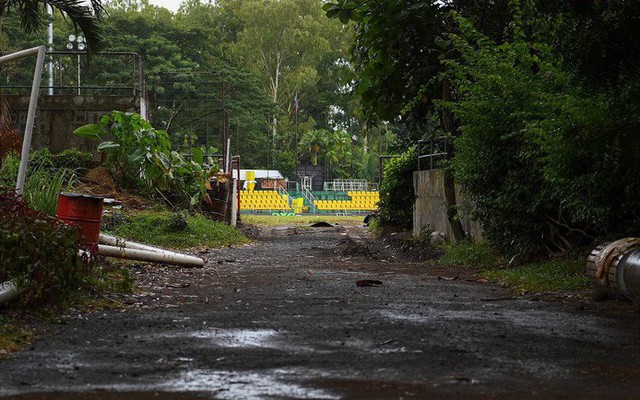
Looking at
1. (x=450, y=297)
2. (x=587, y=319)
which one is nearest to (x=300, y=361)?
(x=587, y=319)

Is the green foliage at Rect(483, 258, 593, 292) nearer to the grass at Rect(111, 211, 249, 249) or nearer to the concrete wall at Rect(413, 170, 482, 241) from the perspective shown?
the concrete wall at Rect(413, 170, 482, 241)

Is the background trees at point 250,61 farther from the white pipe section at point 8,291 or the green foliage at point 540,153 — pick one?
the white pipe section at point 8,291

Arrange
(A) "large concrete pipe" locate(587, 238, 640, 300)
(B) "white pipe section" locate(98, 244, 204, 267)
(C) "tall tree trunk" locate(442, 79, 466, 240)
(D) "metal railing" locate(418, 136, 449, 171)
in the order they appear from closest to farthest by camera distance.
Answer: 1. (A) "large concrete pipe" locate(587, 238, 640, 300)
2. (B) "white pipe section" locate(98, 244, 204, 267)
3. (C) "tall tree trunk" locate(442, 79, 466, 240)
4. (D) "metal railing" locate(418, 136, 449, 171)

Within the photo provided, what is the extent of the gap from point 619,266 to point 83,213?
518 centimetres

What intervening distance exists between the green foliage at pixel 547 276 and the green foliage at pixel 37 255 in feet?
14.7

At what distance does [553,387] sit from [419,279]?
6.19m

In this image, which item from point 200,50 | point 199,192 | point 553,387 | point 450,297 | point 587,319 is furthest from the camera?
point 200,50

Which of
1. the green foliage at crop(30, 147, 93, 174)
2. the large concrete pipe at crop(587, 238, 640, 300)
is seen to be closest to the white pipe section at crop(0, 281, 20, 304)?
the large concrete pipe at crop(587, 238, 640, 300)

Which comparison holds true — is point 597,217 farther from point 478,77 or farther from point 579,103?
point 478,77

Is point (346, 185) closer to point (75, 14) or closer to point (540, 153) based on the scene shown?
point (75, 14)

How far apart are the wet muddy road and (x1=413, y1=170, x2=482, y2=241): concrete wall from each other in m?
5.49

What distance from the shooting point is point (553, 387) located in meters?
4.19

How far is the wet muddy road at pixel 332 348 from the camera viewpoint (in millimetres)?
4172

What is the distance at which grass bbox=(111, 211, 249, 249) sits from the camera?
1452cm
